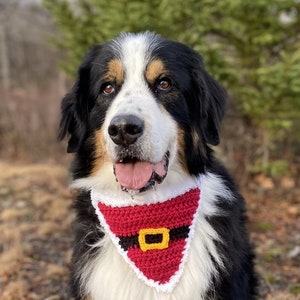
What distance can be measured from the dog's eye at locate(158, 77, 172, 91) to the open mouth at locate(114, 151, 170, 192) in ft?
1.43

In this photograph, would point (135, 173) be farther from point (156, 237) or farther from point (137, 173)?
point (156, 237)

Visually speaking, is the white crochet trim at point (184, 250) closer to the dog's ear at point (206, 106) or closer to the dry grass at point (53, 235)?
the dog's ear at point (206, 106)

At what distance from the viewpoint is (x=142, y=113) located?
2.45 metres

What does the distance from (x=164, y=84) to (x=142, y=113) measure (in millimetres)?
403

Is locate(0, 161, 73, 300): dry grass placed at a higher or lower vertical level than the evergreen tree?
lower

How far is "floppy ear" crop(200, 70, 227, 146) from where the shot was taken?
2879 mm

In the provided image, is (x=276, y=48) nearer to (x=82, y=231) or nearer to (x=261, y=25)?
(x=261, y=25)

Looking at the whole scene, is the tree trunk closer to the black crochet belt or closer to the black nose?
the black crochet belt

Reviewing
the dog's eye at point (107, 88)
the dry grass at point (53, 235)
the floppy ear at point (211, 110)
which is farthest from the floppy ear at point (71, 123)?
the dry grass at point (53, 235)

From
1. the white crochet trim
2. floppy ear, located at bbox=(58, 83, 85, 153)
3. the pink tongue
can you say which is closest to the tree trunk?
floppy ear, located at bbox=(58, 83, 85, 153)

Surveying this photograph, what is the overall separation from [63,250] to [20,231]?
71 centimetres

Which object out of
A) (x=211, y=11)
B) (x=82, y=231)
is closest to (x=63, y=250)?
(x=82, y=231)

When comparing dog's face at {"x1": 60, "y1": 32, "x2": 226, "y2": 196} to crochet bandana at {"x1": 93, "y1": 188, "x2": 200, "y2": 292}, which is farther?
crochet bandana at {"x1": 93, "y1": 188, "x2": 200, "y2": 292}

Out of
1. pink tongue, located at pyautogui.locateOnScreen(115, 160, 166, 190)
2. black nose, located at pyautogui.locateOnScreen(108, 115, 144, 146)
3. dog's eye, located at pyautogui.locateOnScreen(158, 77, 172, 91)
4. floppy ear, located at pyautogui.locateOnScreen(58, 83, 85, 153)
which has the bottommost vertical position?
pink tongue, located at pyautogui.locateOnScreen(115, 160, 166, 190)
